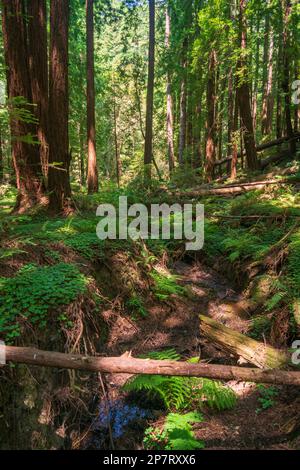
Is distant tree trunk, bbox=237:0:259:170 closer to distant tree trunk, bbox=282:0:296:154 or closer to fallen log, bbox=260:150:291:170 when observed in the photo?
fallen log, bbox=260:150:291:170

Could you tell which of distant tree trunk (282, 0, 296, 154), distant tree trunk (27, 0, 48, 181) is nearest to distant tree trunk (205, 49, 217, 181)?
distant tree trunk (282, 0, 296, 154)

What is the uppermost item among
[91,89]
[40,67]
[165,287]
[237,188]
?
[91,89]

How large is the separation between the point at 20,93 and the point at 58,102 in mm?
1090

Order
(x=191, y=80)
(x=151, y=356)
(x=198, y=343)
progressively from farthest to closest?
1. (x=191, y=80)
2. (x=198, y=343)
3. (x=151, y=356)

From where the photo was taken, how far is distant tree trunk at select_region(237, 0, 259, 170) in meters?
11.0

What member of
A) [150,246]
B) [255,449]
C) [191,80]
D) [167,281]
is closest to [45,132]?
[150,246]

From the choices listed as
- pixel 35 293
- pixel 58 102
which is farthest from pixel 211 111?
pixel 35 293

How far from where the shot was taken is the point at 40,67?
806 centimetres

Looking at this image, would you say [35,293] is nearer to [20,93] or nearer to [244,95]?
[20,93]

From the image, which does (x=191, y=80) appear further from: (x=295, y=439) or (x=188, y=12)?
(x=295, y=439)

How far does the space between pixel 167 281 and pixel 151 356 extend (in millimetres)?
1976

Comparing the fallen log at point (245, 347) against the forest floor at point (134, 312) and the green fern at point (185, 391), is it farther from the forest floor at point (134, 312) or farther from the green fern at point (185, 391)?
the green fern at point (185, 391)

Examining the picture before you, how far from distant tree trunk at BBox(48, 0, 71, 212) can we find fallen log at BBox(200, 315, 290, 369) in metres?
4.28

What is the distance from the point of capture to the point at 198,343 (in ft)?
16.3
